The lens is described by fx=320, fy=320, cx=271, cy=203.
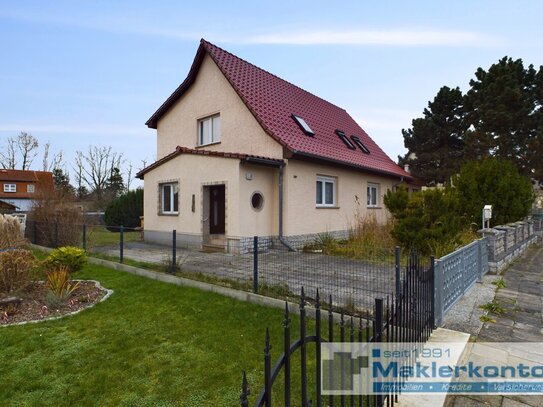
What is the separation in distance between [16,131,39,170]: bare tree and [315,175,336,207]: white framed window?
46.7 m

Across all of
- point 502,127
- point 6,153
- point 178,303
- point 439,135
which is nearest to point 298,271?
point 178,303

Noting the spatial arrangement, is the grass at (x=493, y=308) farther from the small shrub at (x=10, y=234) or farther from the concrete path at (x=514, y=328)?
the small shrub at (x=10, y=234)

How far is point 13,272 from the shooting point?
6012mm

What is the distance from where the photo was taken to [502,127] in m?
20.5

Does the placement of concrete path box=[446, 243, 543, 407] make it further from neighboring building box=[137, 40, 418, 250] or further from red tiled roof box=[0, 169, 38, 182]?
red tiled roof box=[0, 169, 38, 182]

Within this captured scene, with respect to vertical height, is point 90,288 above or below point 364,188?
below

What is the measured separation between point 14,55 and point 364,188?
15.6m

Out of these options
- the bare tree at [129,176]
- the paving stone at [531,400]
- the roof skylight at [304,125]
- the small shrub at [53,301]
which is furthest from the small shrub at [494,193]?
the bare tree at [129,176]

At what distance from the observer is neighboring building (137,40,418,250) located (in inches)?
434

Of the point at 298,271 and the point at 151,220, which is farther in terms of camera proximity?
the point at 151,220

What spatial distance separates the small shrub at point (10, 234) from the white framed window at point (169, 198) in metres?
4.84

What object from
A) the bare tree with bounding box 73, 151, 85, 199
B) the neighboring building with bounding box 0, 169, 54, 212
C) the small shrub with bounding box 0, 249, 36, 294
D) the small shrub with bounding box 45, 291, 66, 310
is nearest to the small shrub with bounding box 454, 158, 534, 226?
the small shrub with bounding box 45, 291, 66, 310

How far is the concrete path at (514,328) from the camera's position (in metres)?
2.76

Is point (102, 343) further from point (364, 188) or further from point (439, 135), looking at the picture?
point (439, 135)
